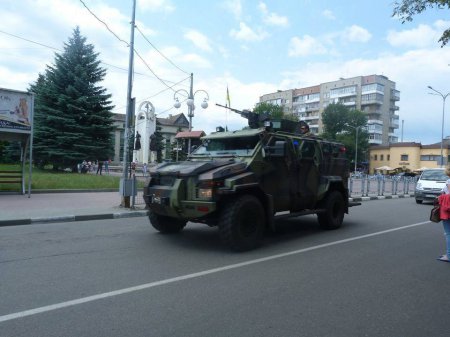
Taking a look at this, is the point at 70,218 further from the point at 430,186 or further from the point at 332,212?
the point at 430,186

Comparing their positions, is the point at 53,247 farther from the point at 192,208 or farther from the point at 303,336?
the point at 303,336

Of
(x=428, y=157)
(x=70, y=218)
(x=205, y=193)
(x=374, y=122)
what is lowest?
(x=70, y=218)

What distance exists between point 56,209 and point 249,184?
736cm

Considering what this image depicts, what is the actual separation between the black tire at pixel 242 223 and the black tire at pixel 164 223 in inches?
76.1

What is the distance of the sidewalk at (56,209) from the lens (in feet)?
33.6

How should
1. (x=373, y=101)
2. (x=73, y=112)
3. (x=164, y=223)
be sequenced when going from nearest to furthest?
(x=164, y=223) < (x=73, y=112) < (x=373, y=101)

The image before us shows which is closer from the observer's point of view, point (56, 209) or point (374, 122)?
point (56, 209)

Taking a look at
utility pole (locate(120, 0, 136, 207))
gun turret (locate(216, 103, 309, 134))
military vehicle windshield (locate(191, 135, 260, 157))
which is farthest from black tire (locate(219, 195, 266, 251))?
utility pole (locate(120, 0, 136, 207))

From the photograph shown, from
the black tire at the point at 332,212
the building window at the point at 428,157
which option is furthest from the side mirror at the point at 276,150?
the building window at the point at 428,157

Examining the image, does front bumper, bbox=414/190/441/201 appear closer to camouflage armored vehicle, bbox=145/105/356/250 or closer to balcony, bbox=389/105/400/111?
camouflage armored vehicle, bbox=145/105/356/250

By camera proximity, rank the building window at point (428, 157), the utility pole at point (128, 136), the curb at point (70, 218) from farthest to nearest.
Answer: the building window at point (428, 157) → the utility pole at point (128, 136) → the curb at point (70, 218)

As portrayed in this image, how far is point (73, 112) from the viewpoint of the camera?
31.3 meters

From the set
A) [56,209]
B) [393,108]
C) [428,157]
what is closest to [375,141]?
[393,108]

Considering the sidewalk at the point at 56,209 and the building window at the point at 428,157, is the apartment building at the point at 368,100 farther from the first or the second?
the sidewalk at the point at 56,209
